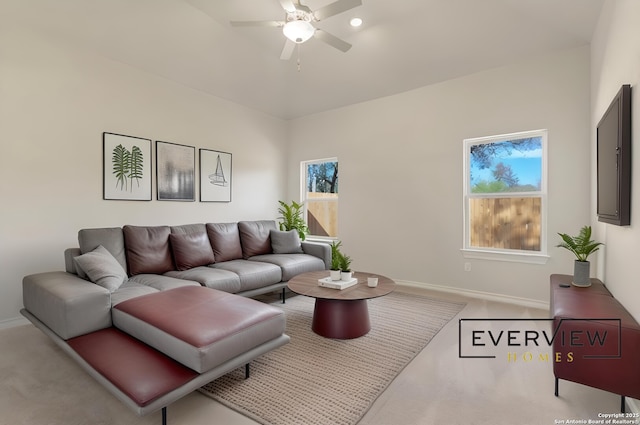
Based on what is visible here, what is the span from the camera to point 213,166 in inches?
186

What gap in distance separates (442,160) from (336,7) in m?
2.56

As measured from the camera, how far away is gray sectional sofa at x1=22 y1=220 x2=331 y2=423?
1.66 metres

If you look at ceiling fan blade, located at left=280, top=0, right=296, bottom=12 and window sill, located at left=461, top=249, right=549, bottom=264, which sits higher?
ceiling fan blade, located at left=280, top=0, right=296, bottom=12

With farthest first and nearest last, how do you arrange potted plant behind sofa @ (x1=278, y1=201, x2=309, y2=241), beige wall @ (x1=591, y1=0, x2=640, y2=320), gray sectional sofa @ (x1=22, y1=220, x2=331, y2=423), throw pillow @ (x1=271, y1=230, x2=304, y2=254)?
potted plant behind sofa @ (x1=278, y1=201, x2=309, y2=241) < throw pillow @ (x1=271, y1=230, x2=304, y2=254) < beige wall @ (x1=591, y1=0, x2=640, y2=320) < gray sectional sofa @ (x1=22, y1=220, x2=331, y2=423)

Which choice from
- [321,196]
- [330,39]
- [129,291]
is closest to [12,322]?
[129,291]

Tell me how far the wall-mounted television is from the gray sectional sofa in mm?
2330

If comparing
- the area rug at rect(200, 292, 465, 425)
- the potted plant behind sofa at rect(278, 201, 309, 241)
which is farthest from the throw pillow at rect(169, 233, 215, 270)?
the potted plant behind sofa at rect(278, 201, 309, 241)

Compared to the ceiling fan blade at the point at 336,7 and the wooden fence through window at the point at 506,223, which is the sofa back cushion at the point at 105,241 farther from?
the wooden fence through window at the point at 506,223

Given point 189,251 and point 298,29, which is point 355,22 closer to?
point 298,29

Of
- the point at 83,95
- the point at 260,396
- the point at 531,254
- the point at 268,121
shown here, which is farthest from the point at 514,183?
the point at 83,95

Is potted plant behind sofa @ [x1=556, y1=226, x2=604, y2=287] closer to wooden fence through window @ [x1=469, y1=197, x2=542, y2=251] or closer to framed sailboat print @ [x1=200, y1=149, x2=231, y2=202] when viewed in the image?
wooden fence through window @ [x1=469, y1=197, x2=542, y2=251]

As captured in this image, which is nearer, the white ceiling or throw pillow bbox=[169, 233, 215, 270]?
the white ceiling

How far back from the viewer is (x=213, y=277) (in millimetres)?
3100

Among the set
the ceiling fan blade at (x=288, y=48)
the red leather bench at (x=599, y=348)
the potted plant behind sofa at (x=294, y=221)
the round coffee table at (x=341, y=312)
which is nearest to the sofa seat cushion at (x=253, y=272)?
the round coffee table at (x=341, y=312)
